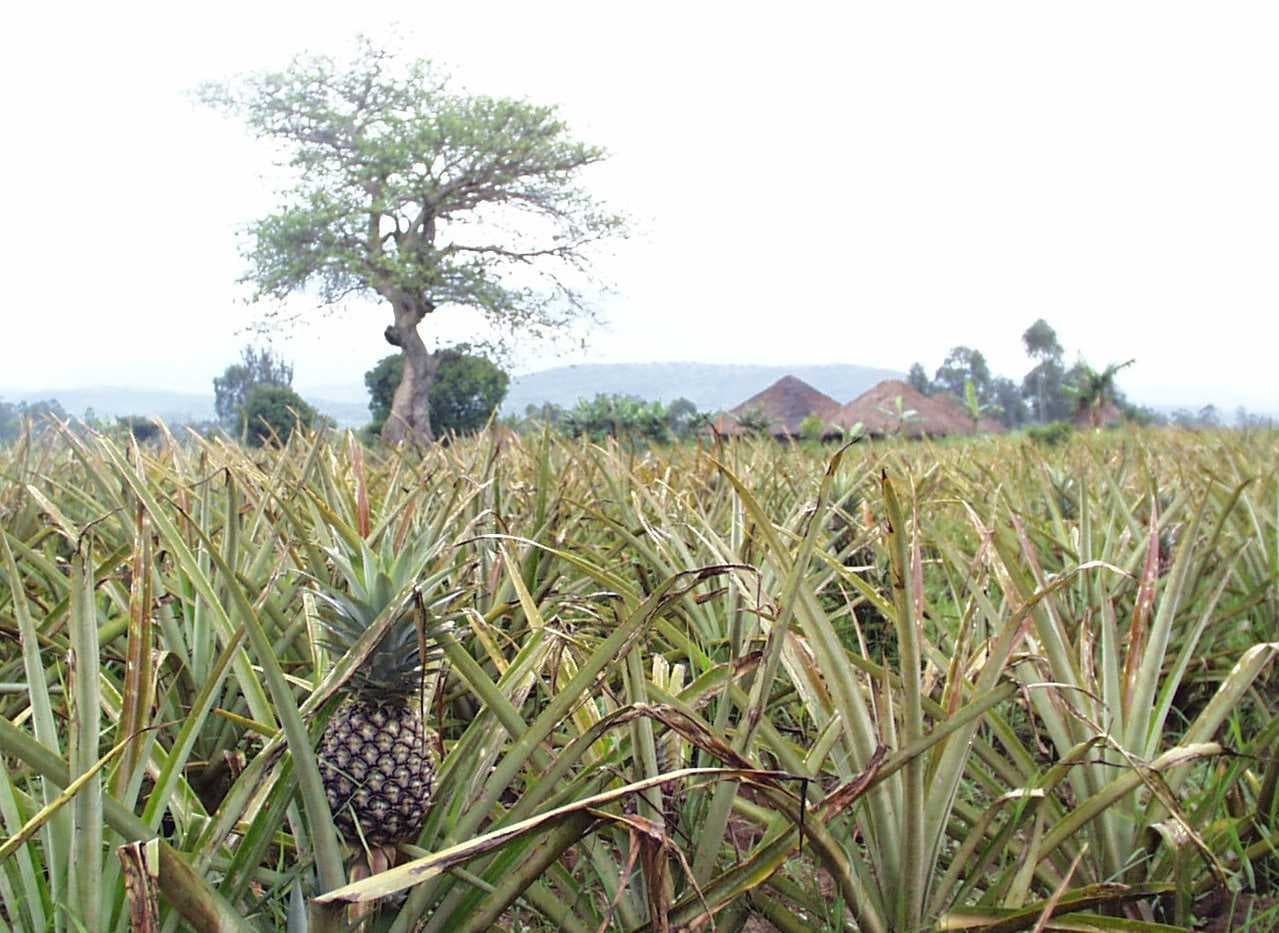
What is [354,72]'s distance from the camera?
89.9 feet

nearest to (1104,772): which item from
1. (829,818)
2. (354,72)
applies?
(829,818)

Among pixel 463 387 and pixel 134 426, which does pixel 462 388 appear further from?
pixel 134 426

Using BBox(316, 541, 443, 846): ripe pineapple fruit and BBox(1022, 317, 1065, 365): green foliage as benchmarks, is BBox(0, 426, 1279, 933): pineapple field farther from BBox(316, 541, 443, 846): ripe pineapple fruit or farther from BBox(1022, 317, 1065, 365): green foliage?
BBox(1022, 317, 1065, 365): green foliage

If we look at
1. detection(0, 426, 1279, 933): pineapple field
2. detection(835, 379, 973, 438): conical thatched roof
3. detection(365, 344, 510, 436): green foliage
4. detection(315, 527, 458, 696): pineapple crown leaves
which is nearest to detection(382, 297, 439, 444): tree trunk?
detection(365, 344, 510, 436): green foliage

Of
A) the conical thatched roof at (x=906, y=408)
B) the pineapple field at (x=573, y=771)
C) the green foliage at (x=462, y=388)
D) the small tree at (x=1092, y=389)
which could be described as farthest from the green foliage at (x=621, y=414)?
the pineapple field at (x=573, y=771)

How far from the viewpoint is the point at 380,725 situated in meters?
0.77

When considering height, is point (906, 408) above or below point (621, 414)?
above

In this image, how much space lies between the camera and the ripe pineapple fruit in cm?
75

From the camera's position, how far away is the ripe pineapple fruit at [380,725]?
75 cm

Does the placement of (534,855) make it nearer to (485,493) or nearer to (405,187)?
(485,493)

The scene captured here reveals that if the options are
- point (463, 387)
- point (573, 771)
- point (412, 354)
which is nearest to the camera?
point (573, 771)

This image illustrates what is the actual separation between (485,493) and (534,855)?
4.15 feet

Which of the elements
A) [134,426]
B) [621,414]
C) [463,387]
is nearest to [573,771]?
[134,426]

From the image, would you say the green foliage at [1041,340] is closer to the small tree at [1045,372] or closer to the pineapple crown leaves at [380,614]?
the small tree at [1045,372]
